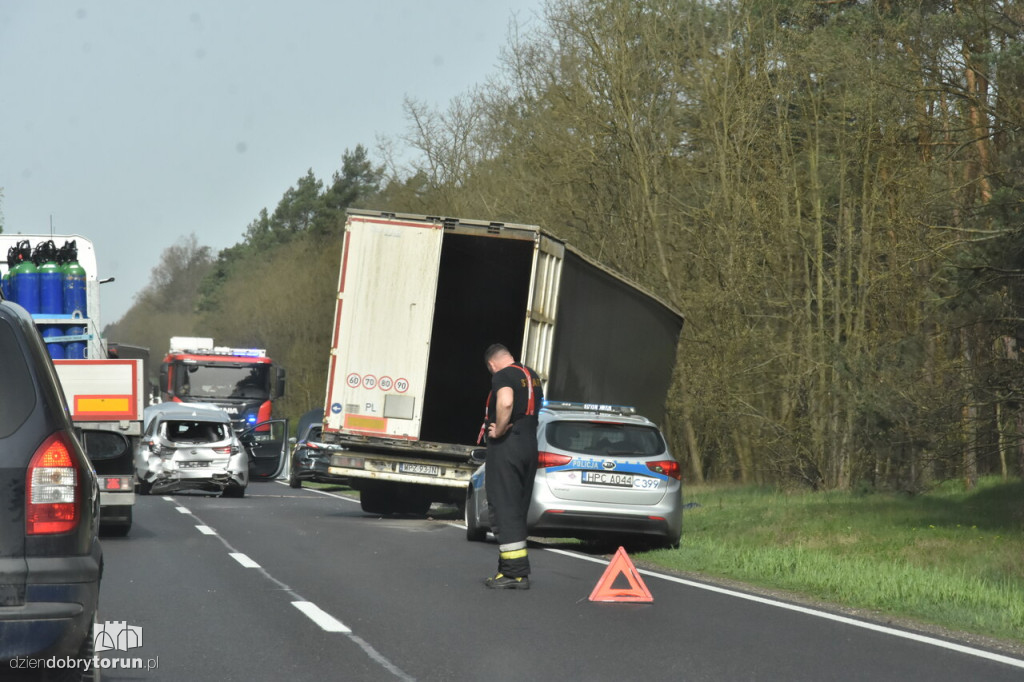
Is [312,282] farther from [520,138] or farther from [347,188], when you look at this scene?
[520,138]

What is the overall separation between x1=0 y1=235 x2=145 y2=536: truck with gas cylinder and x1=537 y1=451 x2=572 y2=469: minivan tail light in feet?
13.8

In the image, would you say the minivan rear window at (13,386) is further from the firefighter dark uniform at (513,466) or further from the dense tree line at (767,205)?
the dense tree line at (767,205)

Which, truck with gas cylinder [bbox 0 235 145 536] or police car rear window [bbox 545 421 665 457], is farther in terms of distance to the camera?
truck with gas cylinder [bbox 0 235 145 536]

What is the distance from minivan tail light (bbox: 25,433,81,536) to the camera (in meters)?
5.21

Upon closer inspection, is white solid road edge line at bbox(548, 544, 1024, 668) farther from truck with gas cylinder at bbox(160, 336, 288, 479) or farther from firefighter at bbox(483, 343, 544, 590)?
truck with gas cylinder at bbox(160, 336, 288, 479)

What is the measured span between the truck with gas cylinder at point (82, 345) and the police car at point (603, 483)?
4278mm

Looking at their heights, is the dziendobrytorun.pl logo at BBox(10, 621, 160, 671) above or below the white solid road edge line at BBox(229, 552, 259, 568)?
above

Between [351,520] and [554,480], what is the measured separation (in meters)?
6.35

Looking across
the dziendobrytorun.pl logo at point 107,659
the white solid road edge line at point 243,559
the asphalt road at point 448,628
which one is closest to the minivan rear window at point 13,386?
the dziendobrytorun.pl logo at point 107,659

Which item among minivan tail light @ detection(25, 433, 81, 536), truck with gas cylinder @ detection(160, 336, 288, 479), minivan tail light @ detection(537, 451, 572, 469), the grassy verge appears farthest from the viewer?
truck with gas cylinder @ detection(160, 336, 288, 479)

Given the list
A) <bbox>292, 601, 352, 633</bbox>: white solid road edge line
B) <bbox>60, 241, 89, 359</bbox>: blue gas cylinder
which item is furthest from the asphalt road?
<bbox>60, 241, 89, 359</bbox>: blue gas cylinder

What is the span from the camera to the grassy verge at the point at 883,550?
1123cm

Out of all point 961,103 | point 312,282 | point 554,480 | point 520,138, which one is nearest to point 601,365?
point 961,103

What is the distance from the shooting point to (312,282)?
76.1 metres
